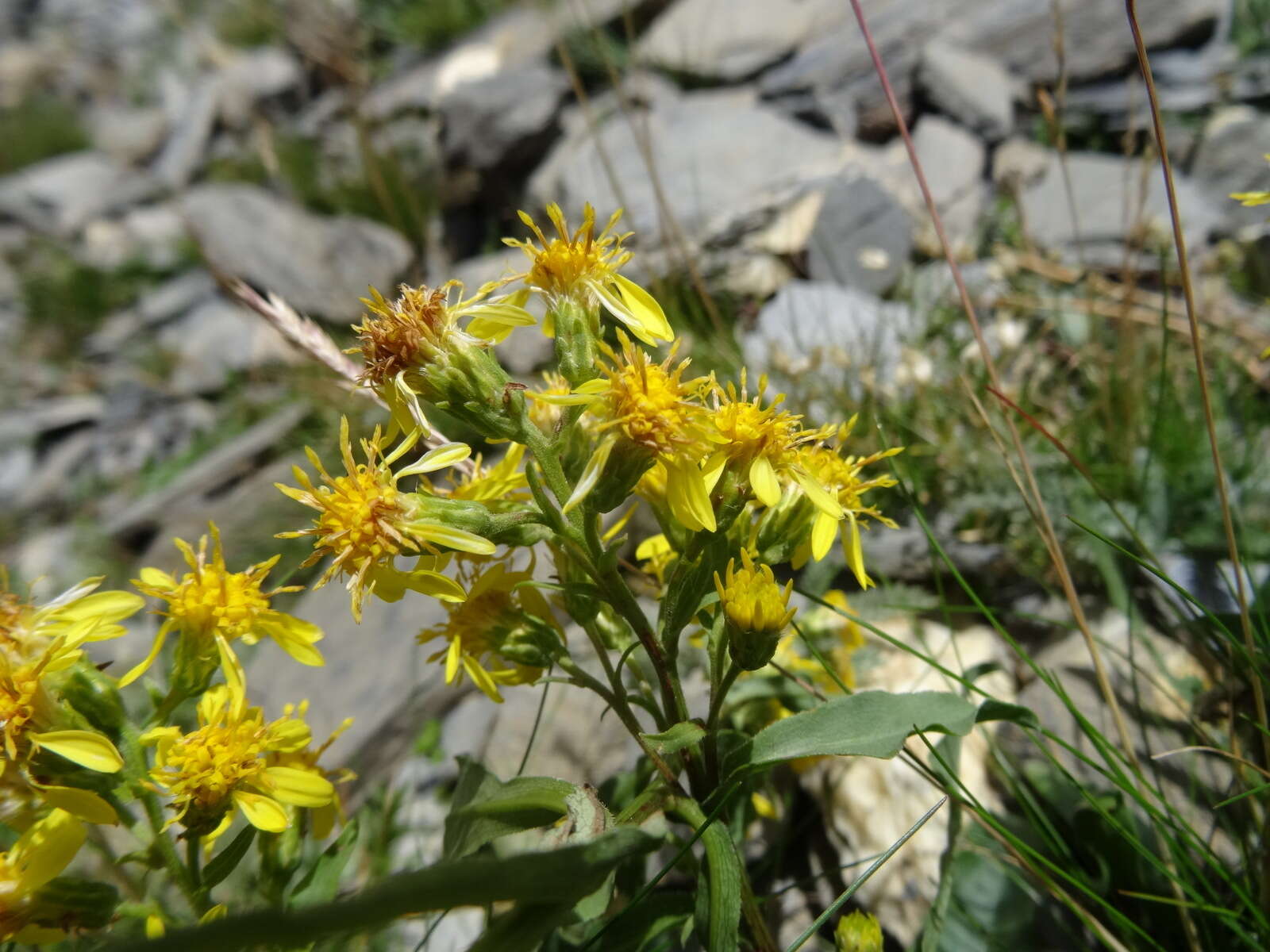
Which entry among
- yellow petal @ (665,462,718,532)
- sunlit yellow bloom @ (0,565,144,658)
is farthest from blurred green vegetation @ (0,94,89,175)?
yellow petal @ (665,462,718,532)

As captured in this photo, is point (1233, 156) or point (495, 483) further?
point (1233, 156)

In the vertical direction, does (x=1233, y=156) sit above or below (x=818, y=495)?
below

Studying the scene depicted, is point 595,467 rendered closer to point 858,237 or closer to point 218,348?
point 858,237

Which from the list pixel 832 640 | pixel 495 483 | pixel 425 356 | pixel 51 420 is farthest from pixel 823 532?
pixel 51 420

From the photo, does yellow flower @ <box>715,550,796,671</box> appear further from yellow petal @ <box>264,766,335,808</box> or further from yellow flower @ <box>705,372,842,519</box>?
yellow petal @ <box>264,766,335,808</box>

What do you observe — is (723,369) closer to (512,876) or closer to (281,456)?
(512,876)

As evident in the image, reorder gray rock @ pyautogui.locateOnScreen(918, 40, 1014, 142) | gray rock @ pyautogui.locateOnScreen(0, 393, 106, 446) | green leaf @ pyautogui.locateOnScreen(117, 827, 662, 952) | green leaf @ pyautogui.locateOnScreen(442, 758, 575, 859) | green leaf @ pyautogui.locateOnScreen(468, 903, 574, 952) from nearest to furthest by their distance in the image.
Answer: green leaf @ pyautogui.locateOnScreen(117, 827, 662, 952), green leaf @ pyautogui.locateOnScreen(468, 903, 574, 952), green leaf @ pyautogui.locateOnScreen(442, 758, 575, 859), gray rock @ pyautogui.locateOnScreen(918, 40, 1014, 142), gray rock @ pyautogui.locateOnScreen(0, 393, 106, 446)

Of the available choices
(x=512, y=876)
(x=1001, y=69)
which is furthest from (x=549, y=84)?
(x=512, y=876)
